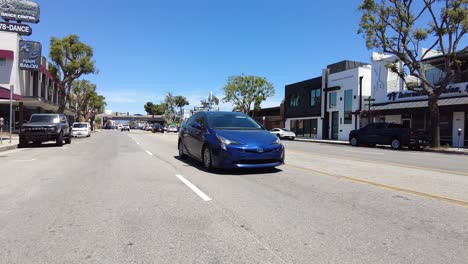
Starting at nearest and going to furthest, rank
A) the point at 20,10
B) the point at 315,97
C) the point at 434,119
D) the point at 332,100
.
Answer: the point at 434,119
the point at 20,10
the point at 332,100
the point at 315,97

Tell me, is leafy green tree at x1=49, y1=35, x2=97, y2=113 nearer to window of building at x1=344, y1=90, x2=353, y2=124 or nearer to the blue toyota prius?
window of building at x1=344, y1=90, x2=353, y2=124

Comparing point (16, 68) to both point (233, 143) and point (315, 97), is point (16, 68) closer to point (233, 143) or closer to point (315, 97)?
point (315, 97)

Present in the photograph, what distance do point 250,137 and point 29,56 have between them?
128 feet

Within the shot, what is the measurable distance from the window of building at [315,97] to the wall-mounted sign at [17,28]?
32.5m

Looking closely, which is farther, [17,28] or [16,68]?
[17,28]

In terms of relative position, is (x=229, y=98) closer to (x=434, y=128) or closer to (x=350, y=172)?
(x=434, y=128)

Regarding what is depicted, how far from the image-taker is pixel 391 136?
2497 cm

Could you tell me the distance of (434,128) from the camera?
982 inches

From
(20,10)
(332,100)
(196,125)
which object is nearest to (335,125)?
(332,100)

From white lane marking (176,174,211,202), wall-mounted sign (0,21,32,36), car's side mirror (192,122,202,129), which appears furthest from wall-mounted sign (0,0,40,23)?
white lane marking (176,174,211,202)

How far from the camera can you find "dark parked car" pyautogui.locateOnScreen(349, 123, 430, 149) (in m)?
23.8

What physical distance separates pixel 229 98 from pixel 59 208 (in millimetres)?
53532

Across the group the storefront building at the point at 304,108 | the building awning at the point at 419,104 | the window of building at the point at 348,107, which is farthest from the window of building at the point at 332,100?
the building awning at the point at 419,104

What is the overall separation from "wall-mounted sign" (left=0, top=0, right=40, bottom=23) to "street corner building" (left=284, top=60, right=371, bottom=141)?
31.9 meters
